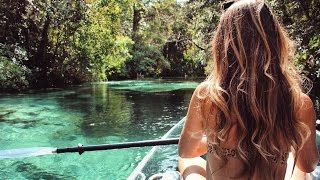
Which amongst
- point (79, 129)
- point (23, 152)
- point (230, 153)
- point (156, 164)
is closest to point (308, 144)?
point (230, 153)

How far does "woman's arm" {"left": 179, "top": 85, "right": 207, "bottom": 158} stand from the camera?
5.26ft

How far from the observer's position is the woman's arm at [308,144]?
62.6 inches

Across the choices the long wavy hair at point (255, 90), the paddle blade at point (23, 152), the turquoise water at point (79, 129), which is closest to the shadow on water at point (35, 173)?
the turquoise water at point (79, 129)

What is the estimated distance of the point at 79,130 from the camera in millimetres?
7801

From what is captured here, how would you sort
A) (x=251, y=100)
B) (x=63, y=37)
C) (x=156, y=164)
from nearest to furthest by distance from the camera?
(x=251, y=100), (x=156, y=164), (x=63, y=37)

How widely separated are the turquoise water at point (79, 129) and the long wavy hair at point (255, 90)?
350 cm

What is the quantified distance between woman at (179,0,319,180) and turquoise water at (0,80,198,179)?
136 inches

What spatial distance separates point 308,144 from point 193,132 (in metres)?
0.51

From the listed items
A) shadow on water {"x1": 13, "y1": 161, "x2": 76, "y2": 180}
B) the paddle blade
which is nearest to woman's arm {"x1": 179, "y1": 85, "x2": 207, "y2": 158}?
the paddle blade

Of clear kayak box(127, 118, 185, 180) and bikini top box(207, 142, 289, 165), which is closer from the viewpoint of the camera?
bikini top box(207, 142, 289, 165)

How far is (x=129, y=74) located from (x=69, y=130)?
22640 millimetres

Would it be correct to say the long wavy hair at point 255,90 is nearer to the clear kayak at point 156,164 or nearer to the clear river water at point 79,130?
the clear kayak at point 156,164

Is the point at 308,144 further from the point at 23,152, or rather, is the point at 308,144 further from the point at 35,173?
the point at 35,173

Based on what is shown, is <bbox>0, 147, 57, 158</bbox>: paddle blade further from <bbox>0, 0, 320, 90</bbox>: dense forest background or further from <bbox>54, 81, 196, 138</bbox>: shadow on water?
<bbox>0, 0, 320, 90</bbox>: dense forest background
